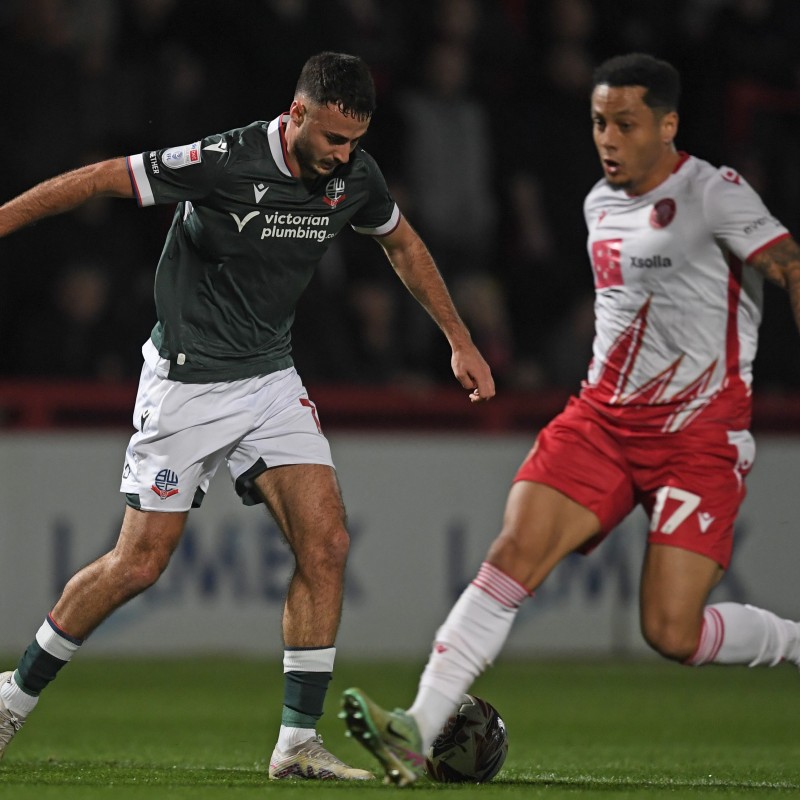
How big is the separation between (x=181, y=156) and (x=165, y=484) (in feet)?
3.68

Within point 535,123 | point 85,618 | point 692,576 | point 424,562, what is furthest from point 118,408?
point 692,576

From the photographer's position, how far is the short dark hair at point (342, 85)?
5.52m

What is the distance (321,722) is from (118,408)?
11.0 ft

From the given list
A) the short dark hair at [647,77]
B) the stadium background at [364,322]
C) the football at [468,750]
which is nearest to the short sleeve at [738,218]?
the short dark hair at [647,77]

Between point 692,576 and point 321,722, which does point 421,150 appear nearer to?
point 321,722

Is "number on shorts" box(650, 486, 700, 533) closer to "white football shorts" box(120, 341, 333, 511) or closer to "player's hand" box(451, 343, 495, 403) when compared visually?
"player's hand" box(451, 343, 495, 403)

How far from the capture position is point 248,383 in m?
5.98

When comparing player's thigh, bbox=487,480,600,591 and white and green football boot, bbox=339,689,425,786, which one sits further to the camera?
player's thigh, bbox=487,480,600,591

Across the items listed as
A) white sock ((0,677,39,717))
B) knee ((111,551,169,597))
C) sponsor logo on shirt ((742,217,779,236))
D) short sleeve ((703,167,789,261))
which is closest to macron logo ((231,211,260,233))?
knee ((111,551,169,597))

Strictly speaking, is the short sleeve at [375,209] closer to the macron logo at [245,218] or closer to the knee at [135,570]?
the macron logo at [245,218]

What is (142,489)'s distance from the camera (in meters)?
5.85

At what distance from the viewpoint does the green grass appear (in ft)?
17.8

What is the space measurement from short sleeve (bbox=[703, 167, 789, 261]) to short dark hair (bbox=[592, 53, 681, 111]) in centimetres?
33

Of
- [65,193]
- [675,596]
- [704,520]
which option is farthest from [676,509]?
[65,193]
